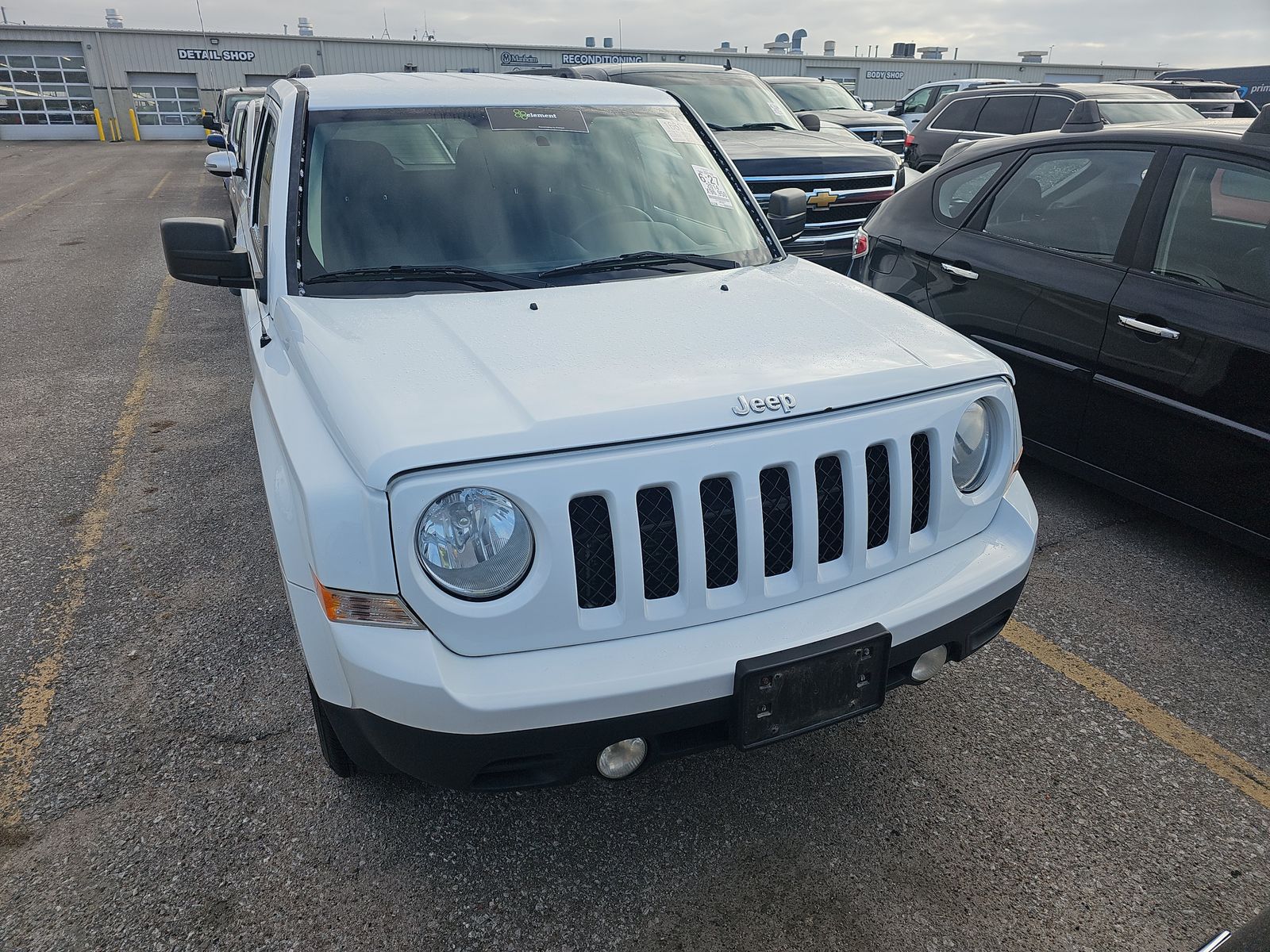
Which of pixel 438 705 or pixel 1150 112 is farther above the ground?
pixel 1150 112

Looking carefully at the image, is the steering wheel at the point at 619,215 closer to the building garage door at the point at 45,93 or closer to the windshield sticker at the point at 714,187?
the windshield sticker at the point at 714,187

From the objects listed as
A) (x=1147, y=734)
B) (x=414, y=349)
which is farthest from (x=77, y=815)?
(x=1147, y=734)

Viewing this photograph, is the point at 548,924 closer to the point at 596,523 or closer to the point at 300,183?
the point at 596,523

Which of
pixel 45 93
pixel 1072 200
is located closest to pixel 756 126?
pixel 1072 200

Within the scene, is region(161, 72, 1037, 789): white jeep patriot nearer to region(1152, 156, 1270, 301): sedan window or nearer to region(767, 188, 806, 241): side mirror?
region(767, 188, 806, 241): side mirror

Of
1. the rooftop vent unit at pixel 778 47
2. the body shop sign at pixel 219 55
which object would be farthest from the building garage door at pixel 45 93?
the rooftop vent unit at pixel 778 47

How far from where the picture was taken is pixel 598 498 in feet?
5.90

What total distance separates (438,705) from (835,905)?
1.15 meters

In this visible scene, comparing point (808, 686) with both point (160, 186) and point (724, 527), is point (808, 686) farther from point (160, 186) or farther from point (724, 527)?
point (160, 186)

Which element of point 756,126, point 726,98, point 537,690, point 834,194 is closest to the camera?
point 537,690

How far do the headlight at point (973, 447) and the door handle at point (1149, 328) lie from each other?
156cm

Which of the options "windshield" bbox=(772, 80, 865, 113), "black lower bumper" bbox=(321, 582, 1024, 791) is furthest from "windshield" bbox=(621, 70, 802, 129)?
"black lower bumper" bbox=(321, 582, 1024, 791)

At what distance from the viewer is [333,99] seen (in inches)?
121

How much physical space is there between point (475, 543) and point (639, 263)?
1.46m
